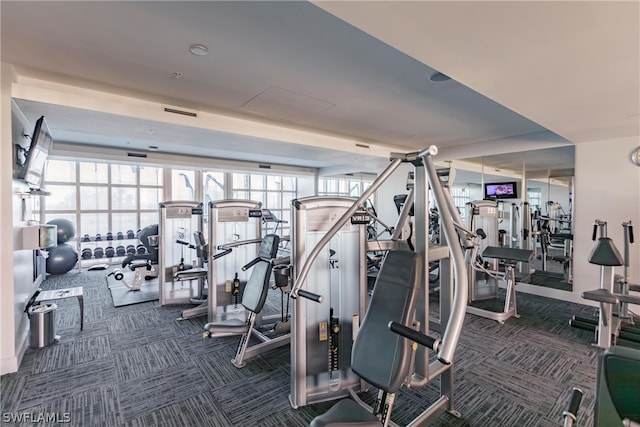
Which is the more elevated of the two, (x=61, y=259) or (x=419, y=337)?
(x=419, y=337)

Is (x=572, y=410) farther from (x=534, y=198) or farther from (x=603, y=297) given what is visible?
(x=534, y=198)

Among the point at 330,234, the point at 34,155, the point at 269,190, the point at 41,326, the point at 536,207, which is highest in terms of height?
the point at 269,190

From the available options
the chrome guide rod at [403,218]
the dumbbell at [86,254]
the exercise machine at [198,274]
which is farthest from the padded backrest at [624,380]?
the dumbbell at [86,254]

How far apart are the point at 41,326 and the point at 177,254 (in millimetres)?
1877

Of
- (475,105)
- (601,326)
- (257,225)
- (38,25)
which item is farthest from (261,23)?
(601,326)

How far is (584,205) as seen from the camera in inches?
188

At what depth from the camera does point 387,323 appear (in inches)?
68.7

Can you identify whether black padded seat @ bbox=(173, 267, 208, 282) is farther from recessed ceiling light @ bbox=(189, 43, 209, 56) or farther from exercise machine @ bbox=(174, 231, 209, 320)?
recessed ceiling light @ bbox=(189, 43, 209, 56)

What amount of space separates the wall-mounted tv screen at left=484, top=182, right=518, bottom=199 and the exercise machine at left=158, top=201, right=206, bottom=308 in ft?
18.1

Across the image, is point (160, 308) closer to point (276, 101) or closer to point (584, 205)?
point (276, 101)

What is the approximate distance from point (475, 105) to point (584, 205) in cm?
267

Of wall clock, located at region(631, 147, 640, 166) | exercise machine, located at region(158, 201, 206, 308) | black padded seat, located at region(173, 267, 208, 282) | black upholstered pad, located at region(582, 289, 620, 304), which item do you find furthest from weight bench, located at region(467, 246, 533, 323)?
exercise machine, located at region(158, 201, 206, 308)

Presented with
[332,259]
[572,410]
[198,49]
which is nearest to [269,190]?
[198,49]

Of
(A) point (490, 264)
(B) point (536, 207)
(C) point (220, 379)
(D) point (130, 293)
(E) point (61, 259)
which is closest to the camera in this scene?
(C) point (220, 379)
